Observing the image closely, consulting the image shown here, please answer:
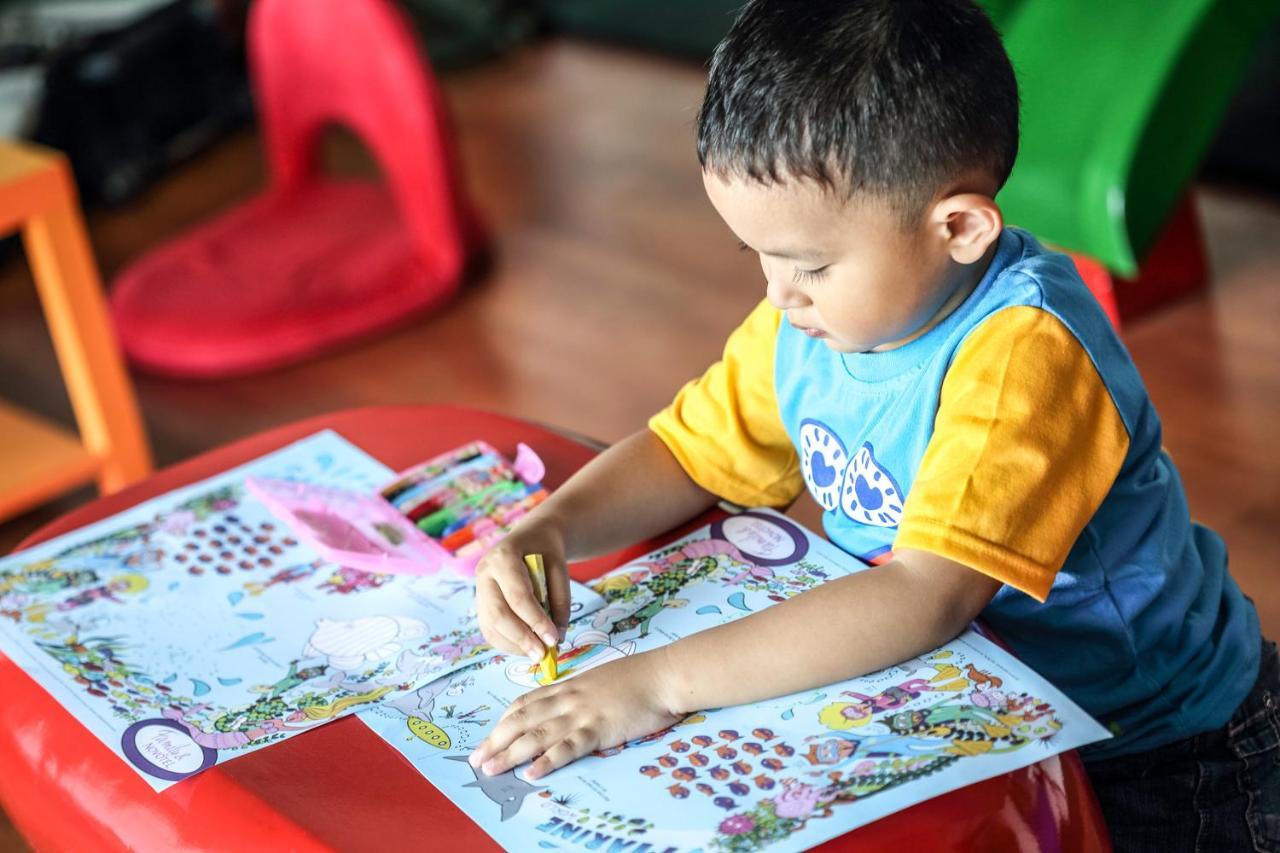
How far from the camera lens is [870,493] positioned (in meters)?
0.86

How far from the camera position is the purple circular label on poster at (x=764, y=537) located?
86cm

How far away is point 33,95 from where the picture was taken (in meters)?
2.90

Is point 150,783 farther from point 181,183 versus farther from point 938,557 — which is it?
point 181,183

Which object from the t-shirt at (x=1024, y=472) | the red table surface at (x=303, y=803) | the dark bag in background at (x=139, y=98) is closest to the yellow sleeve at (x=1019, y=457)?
the t-shirt at (x=1024, y=472)

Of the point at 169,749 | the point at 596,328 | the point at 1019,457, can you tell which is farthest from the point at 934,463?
the point at 596,328

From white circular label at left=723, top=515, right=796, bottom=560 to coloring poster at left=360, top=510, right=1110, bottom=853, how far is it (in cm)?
5

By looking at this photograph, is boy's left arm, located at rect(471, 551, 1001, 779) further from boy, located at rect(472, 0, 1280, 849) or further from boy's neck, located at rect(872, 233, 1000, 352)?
boy's neck, located at rect(872, 233, 1000, 352)

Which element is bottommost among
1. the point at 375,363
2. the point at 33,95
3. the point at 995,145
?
the point at 375,363

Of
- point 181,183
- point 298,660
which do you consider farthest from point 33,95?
point 298,660

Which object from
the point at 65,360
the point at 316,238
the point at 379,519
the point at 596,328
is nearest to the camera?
the point at 379,519

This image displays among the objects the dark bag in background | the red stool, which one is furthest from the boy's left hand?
the dark bag in background

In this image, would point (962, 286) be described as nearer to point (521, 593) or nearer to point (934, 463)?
point (934, 463)

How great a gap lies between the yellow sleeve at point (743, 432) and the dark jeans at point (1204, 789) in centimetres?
26

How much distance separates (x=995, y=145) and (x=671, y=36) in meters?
2.77
